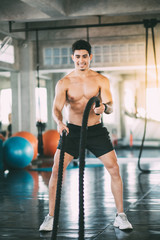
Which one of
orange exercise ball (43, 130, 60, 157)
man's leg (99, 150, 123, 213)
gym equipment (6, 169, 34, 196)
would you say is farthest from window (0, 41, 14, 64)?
man's leg (99, 150, 123, 213)

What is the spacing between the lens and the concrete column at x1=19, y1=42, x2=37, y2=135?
10.3 m

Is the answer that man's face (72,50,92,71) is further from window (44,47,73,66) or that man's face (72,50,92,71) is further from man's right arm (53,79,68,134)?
window (44,47,73,66)

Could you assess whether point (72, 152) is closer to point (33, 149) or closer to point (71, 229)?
point (71, 229)

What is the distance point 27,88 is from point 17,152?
2.70m

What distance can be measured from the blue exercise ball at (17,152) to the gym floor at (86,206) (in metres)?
0.31

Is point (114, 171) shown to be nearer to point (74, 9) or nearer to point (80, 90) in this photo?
point (80, 90)

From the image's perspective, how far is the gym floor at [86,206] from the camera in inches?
140

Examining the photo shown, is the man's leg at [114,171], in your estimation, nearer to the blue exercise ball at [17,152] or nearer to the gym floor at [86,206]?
the gym floor at [86,206]

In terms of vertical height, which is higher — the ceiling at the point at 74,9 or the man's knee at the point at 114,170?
the ceiling at the point at 74,9

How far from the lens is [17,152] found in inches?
315

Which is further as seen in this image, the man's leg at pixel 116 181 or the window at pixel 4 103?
the window at pixel 4 103

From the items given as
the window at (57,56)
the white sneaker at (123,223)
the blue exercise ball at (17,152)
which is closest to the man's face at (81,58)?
the white sneaker at (123,223)

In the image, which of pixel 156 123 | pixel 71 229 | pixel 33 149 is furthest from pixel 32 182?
pixel 156 123

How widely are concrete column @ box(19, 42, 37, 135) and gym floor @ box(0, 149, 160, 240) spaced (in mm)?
2595
